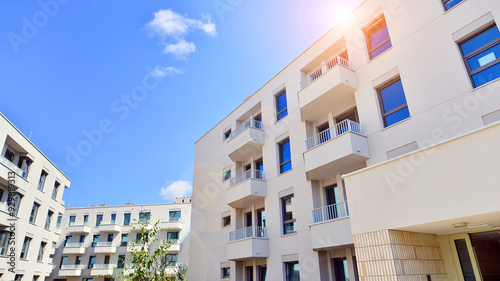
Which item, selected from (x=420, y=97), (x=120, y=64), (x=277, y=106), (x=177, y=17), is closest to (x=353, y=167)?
(x=420, y=97)

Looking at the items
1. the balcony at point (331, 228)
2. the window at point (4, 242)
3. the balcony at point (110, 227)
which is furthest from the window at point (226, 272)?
the balcony at point (110, 227)

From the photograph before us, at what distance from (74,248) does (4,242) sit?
921 inches

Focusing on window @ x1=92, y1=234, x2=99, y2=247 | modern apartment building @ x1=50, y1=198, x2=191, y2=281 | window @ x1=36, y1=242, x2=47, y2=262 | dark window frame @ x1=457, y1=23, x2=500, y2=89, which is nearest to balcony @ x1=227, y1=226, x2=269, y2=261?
dark window frame @ x1=457, y1=23, x2=500, y2=89

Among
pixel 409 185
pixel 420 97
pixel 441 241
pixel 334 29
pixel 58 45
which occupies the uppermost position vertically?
pixel 334 29

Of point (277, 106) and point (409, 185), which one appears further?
point (277, 106)

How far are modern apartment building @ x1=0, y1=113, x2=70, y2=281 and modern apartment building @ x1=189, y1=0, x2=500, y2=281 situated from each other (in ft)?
37.2

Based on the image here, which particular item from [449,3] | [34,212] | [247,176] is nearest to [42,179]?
[34,212]

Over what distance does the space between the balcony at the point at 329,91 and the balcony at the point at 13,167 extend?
1760cm

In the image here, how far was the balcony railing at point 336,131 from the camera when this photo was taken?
10.9 metres

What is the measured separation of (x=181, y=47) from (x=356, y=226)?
8.42 m

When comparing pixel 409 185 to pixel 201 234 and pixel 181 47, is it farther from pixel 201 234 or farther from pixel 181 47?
pixel 201 234

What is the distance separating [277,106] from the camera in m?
16.0

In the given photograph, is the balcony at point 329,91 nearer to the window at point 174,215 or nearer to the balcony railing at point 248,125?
the balcony railing at point 248,125

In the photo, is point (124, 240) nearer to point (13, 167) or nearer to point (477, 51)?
point (13, 167)
